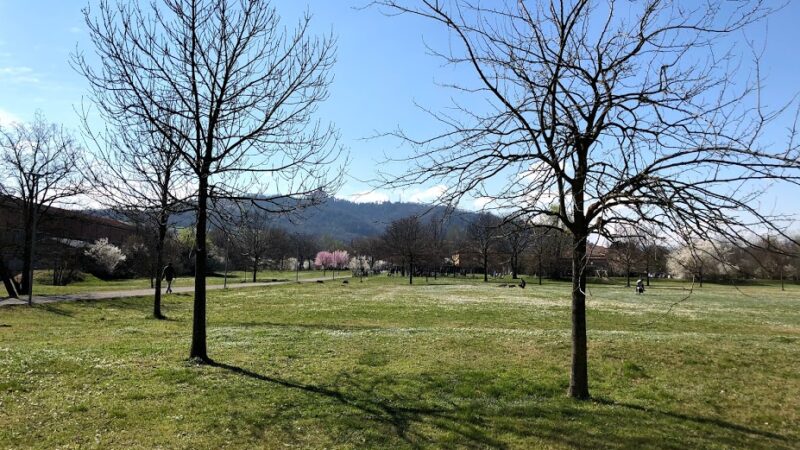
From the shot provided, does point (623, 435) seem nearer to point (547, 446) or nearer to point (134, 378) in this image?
point (547, 446)

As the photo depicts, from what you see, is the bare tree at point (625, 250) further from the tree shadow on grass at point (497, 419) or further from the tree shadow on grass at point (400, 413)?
the tree shadow on grass at point (400, 413)

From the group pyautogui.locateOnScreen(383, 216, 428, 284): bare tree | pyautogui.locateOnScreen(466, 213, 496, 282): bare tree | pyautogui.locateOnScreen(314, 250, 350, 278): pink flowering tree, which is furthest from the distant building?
pyautogui.locateOnScreen(314, 250, 350, 278): pink flowering tree

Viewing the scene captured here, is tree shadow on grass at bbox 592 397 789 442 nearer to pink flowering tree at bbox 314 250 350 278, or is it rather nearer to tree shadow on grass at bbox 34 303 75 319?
tree shadow on grass at bbox 34 303 75 319

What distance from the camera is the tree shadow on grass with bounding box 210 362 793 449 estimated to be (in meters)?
6.48

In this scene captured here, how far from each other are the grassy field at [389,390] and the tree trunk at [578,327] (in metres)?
0.28

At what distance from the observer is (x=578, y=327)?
8.41 meters

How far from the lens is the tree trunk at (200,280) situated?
10070mm

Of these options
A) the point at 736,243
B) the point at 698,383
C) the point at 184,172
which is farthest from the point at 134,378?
the point at 698,383

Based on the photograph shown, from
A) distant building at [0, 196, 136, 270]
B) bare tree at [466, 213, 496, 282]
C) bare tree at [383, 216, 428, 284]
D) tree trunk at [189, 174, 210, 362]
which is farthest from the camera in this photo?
bare tree at [383, 216, 428, 284]

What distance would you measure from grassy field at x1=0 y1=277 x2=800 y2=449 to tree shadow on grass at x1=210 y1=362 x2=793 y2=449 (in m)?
0.04

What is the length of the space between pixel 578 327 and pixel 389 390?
131 inches

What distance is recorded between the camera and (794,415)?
→ 820cm

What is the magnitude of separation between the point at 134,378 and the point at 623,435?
308 inches

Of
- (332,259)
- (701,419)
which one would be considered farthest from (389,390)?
(332,259)
